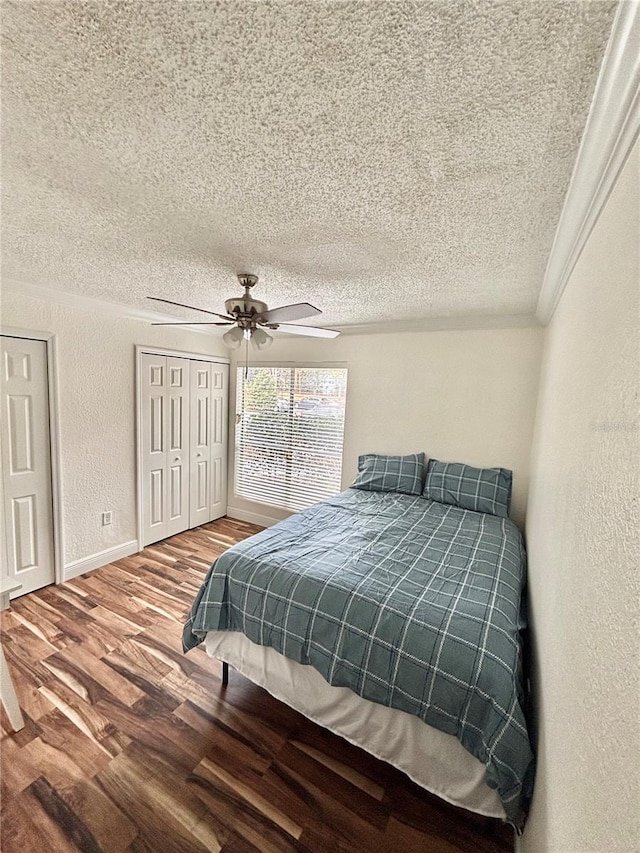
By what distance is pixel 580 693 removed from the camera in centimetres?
71

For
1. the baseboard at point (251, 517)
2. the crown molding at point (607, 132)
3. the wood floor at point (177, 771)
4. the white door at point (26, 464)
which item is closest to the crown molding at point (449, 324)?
the crown molding at point (607, 132)

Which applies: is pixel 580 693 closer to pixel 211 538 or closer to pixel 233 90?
pixel 233 90

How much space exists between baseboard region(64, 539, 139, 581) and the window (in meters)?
1.40

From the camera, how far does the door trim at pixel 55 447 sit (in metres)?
2.60

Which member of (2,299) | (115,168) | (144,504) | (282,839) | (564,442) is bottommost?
(282,839)

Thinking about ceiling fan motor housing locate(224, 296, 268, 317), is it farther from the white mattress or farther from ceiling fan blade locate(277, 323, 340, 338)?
the white mattress

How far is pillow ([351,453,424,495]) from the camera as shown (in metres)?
3.07

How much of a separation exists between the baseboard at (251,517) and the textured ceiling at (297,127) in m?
3.11

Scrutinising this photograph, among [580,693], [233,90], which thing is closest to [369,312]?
[233,90]

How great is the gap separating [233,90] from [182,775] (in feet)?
Answer: 7.93

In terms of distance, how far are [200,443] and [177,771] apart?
292 cm

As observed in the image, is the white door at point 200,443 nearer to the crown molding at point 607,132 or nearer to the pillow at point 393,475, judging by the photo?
the pillow at point 393,475

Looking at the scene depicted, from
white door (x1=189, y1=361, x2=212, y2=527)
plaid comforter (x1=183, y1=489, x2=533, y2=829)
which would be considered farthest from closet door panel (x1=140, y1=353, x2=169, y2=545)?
plaid comforter (x1=183, y1=489, x2=533, y2=829)

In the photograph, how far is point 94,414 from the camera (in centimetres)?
291
